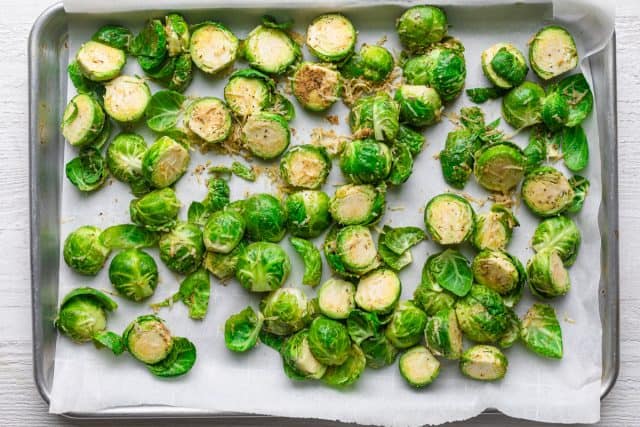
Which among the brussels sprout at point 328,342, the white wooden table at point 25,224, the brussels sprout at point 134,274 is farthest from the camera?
the white wooden table at point 25,224

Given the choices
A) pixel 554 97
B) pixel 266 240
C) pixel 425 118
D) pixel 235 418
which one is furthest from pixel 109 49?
pixel 554 97

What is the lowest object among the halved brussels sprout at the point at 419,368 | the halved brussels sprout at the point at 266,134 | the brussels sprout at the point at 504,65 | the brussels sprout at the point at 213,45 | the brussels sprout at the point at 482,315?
the halved brussels sprout at the point at 419,368

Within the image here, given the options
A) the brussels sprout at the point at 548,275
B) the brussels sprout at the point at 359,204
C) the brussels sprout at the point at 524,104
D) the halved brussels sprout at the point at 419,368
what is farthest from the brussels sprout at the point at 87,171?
the brussels sprout at the point at 548,275

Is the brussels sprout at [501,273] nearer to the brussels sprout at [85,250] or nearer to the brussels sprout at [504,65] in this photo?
the brussels sprout at [504,65]

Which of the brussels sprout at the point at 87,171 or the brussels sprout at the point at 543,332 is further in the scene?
the brussels sprout at the point at 87,171

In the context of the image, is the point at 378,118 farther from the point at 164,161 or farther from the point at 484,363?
the point at 484,363

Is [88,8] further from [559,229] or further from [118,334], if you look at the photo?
[559,229]

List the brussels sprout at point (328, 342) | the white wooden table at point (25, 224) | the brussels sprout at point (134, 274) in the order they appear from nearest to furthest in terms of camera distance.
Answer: the brussels sprout at point (328, 342), the brussels sprout at point (134, 274), the white wooden table at point (25, 224)

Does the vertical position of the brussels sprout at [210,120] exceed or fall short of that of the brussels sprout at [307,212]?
it exceeds it
